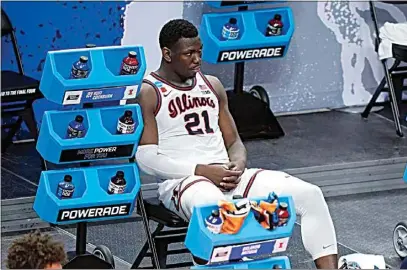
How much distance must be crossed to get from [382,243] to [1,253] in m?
2.05

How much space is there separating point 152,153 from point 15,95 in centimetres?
166

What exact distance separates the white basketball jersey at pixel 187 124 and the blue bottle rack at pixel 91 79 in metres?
0.18

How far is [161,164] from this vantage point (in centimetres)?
554

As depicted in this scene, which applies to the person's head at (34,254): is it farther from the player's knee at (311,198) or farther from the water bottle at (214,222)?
the player's knee at (311,198)

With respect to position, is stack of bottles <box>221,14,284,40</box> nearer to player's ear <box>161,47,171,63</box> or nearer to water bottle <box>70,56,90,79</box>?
player's ear <box>161,47,171,63</box>

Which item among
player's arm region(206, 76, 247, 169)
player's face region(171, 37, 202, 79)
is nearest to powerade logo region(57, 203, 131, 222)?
player's arm region(206, 76, 247, 169)

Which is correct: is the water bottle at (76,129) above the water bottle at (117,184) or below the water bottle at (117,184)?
above

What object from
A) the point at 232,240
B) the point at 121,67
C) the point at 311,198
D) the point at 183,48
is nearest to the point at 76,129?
the point at 121,67

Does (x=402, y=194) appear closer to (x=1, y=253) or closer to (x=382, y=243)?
(x=382, y=243)

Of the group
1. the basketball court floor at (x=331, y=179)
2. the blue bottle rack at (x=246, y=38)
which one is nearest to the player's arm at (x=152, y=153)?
the basketball court floor at (x=331, y=179)

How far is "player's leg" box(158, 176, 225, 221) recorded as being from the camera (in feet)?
17.3

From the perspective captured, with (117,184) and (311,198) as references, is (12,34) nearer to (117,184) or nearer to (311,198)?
(117,184)

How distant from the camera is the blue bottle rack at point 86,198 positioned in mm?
5434

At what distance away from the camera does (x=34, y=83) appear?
276 inches
